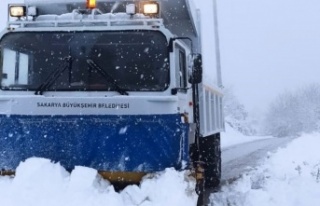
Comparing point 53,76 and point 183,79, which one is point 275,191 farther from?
point 53,76

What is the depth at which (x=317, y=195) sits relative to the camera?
852 cm

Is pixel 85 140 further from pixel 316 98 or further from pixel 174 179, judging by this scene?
pixel 316 98

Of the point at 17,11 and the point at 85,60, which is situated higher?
the point at 17,11

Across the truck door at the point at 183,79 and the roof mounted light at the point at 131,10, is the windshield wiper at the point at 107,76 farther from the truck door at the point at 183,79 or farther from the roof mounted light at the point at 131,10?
the roof mounted light at the point at 131,10

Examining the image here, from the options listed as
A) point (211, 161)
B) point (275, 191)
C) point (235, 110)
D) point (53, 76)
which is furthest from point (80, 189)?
point (235, 110)

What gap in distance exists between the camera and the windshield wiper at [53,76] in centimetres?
608

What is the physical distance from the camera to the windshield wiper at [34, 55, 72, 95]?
6082mm

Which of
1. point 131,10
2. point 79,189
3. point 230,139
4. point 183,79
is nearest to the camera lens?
point 79,189

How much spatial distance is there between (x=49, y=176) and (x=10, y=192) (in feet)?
1.40

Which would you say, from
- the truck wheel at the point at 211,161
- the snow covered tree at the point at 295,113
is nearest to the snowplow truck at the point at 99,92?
the truck wheel at the point at 211,161

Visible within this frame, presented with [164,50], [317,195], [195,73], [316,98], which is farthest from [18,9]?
[316,98]

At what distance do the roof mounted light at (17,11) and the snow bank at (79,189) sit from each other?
2.04 metres

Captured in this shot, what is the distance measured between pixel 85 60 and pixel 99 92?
1.49ft

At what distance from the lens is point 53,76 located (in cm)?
614
